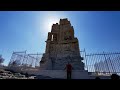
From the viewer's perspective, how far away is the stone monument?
1700 centimetres

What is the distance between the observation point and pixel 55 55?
1850cm

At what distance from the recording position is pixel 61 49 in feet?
61.3

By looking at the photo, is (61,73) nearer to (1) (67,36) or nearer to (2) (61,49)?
(2) (61,49)

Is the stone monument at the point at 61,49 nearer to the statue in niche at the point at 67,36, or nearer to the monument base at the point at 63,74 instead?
the statue in niche at the point at 67,36

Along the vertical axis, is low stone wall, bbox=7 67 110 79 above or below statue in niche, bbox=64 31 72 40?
below

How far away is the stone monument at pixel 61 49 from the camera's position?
55.8 ft


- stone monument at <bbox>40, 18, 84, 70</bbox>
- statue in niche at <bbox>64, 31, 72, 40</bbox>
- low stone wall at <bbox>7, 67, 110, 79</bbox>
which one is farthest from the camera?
statue in niche at <bbox>64, 31, 72, 40</bbox>

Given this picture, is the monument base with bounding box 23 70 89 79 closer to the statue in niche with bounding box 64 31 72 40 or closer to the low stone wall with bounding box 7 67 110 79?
the low stone wall with bounding box 7 67 110 79

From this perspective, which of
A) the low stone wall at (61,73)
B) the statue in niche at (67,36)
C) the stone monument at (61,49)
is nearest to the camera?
the low stone wall at (61,73)

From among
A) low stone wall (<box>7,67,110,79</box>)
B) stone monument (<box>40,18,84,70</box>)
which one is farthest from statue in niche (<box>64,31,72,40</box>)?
low stone wall (<box>7,67,110,79</box>)

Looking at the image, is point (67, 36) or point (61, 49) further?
point (67, 36)

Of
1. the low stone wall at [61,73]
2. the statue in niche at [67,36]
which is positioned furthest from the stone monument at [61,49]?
the low stone wall at [61,73]

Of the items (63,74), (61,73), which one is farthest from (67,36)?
(63,74)
